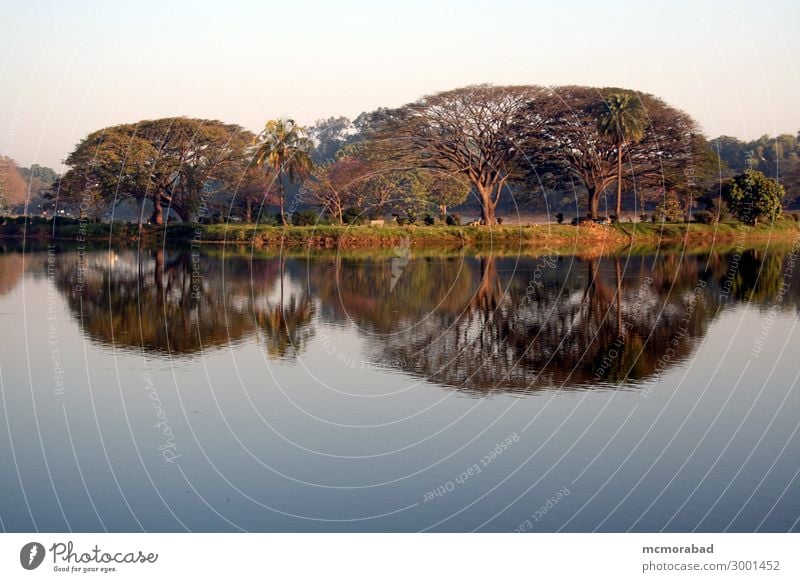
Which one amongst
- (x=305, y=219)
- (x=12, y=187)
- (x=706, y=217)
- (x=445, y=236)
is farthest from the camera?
(x=12, y=187)

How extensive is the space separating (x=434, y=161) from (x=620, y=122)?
16191 millimetres

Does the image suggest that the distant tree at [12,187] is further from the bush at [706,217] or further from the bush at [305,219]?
the bush at [706,217]

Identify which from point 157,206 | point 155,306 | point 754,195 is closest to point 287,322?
point 155,306

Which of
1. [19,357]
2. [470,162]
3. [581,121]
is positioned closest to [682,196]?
[581,121]

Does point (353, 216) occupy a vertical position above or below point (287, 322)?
above

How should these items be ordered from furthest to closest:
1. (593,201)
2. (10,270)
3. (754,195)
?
(593,201), (754,195), (10,270)

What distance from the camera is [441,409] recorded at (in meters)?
20.5

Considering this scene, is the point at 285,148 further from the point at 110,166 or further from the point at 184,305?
the point at 184,305

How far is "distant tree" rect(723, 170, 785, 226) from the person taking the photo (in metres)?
92.3

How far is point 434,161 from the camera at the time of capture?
304ft

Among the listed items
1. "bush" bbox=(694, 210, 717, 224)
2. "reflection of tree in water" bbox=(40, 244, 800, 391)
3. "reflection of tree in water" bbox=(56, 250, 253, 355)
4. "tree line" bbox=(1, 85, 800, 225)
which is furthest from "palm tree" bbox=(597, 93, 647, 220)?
"reflection of tree in water" bbox=(56, 250, 253, 355)

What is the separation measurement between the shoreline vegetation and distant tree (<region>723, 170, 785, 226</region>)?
1439 millimetres

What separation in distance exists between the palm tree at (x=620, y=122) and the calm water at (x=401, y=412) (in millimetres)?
46766

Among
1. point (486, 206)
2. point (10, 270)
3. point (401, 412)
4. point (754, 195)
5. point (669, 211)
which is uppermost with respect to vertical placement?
point (754, 195)
